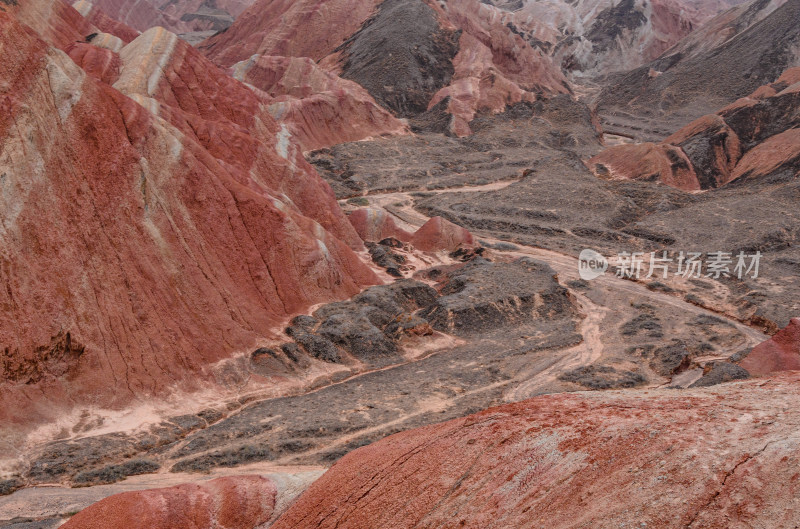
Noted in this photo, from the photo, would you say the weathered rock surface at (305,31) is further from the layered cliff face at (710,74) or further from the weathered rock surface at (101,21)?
the layered cliff face at (710,74)

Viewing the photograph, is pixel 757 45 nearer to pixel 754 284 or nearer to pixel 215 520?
A: pixel 754 284

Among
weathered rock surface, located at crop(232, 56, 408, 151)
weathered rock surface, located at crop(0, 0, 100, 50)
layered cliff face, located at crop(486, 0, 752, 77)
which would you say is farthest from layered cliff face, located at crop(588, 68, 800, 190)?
layered cliff face, located at crop(486, 0, 752, 77)

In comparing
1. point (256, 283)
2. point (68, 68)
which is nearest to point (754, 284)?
point (256, 283)

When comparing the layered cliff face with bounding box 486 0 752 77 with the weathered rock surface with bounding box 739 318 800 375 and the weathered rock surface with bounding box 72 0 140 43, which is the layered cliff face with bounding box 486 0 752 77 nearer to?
the weathered rock surface with bounding box 72 0 140 43

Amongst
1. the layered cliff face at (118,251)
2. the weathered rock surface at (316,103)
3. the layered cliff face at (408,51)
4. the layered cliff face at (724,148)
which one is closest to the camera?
the layered cliff face at (118,251)

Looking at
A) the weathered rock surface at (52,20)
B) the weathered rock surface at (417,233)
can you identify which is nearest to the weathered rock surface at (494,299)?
the weathered rock surface at (417,233)

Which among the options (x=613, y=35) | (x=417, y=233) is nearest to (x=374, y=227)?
(x=417, y=233)
